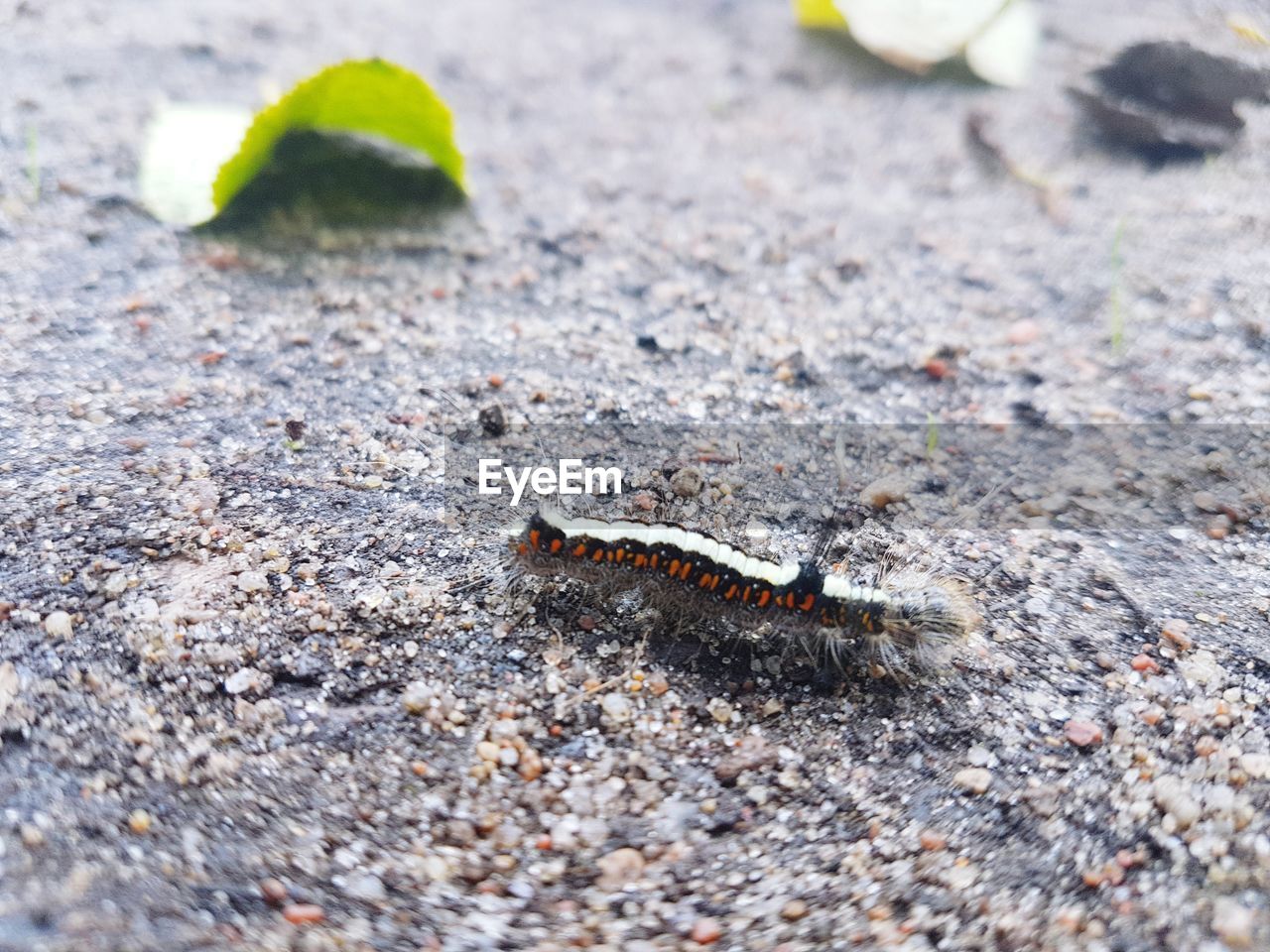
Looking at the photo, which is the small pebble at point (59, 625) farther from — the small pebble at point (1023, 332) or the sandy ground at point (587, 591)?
the small pebble at point (1023, 332)

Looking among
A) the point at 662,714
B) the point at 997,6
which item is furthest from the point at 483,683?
the point at 997,6

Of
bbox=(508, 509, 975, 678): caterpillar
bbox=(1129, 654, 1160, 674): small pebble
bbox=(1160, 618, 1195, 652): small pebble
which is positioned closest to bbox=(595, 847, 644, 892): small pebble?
bbox=(508, 509, 975, 678): caterpillar

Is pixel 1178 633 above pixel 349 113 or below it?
below

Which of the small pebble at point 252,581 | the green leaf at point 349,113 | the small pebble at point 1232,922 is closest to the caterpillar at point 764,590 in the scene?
the small pebble at point 252,581

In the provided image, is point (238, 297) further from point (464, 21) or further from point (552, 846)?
point (464, 21)

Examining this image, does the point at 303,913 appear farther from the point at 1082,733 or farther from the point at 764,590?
the point at 1082,733

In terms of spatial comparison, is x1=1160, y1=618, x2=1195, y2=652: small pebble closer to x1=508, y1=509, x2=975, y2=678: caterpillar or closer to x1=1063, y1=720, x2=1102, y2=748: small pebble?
x1=1063, y1=720, x2=1102, y2=748: small pebble

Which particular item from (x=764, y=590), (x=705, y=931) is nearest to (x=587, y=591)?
(x=764, y=590)
